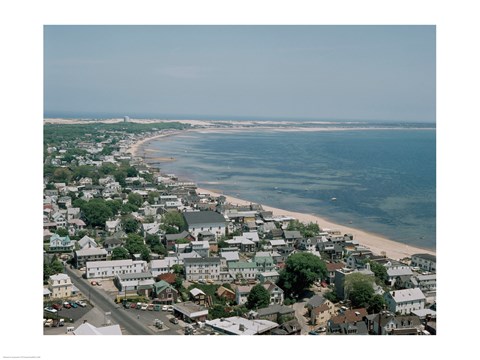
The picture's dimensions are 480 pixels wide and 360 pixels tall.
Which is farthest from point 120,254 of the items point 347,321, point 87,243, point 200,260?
point 347,321

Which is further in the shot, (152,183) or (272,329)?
(152,183)

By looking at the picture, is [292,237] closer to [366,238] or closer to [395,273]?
[366,238]

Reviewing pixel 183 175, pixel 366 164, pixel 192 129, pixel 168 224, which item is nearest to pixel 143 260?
pixel 168 224

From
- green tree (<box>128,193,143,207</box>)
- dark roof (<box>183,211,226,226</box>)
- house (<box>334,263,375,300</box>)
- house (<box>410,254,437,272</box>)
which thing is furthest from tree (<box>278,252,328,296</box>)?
green tree (<box>128,193,143,207</box>)

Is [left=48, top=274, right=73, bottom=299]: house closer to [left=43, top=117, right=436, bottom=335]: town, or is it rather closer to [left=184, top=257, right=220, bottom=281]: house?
[left=43, top=117, right=436, bottom=335]: town

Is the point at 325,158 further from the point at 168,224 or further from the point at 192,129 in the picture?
the point at 192,129

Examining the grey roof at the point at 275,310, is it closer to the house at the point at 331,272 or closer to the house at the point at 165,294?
the house at the point at 165,294

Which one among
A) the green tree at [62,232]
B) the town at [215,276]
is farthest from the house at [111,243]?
the green tree at [62,232]
